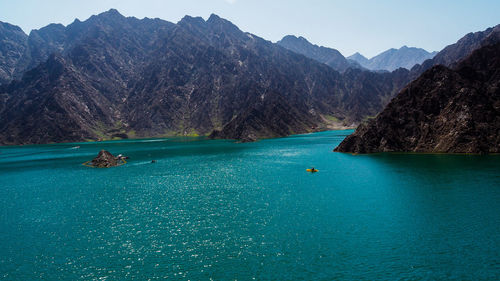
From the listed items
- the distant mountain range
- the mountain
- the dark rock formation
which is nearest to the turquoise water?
the distant mountain range

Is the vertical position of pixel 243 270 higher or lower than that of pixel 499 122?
lower

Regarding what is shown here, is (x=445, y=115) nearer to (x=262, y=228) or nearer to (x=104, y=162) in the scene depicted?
(x=262, y=228)

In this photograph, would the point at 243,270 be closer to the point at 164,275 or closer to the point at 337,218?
the point at 164,275

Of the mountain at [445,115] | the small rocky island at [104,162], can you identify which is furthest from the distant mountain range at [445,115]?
the small rocky island at [104,162]

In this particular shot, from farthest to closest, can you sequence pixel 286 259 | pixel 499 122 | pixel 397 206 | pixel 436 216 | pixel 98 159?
pixel 98 159 < pixel 499 122 < pixel 397 206 < pixel 436 216 < pixel 286 259

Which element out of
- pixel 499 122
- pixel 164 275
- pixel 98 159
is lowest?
pixel 164 275

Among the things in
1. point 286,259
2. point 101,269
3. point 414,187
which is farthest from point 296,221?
point 414,187
